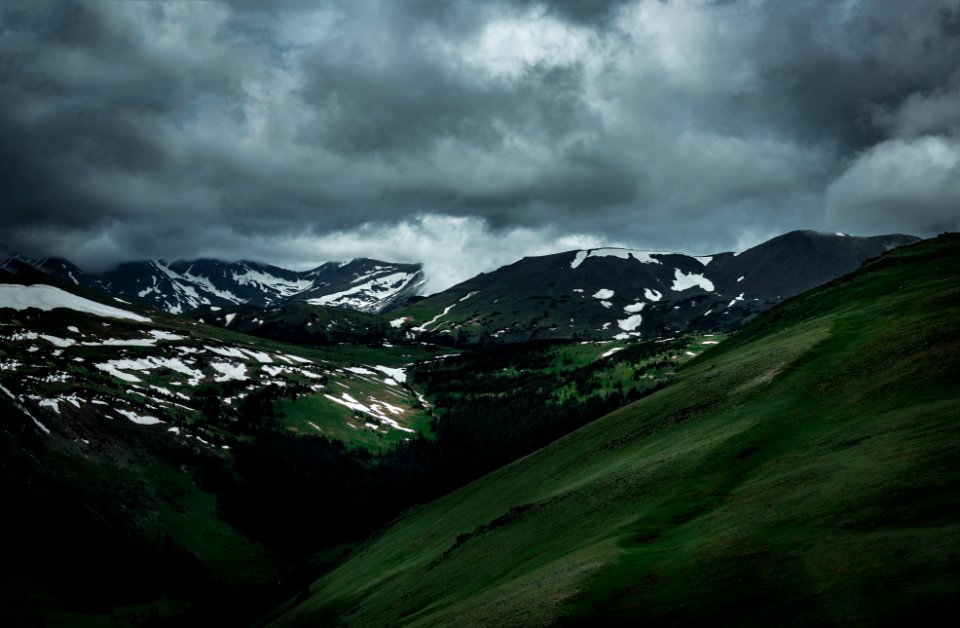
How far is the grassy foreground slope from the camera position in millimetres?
31062

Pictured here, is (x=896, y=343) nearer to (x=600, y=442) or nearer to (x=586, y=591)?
(x=600, y=442)

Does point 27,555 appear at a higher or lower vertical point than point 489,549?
higher

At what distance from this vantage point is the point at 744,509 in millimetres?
42688

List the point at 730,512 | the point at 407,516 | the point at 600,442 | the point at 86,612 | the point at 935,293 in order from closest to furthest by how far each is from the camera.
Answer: the point at 730,512 < the point at 935,293 < the point at 600,442 < the point at 407,516 < the point at 86,612

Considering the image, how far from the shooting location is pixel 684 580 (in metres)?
36.2

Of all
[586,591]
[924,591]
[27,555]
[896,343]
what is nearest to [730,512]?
[586,591]

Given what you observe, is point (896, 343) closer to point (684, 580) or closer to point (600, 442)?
point (600, 442)

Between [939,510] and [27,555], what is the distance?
198336mm

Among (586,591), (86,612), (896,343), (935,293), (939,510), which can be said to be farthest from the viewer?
(86,612)

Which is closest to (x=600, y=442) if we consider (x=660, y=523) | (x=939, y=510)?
(x=660, y=523)

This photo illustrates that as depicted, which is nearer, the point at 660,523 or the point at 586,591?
the point at 586,591

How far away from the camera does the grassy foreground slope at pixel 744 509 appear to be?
31062 mm

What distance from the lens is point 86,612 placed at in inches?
6166

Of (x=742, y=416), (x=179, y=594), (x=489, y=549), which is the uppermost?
(x=742, y=416)
